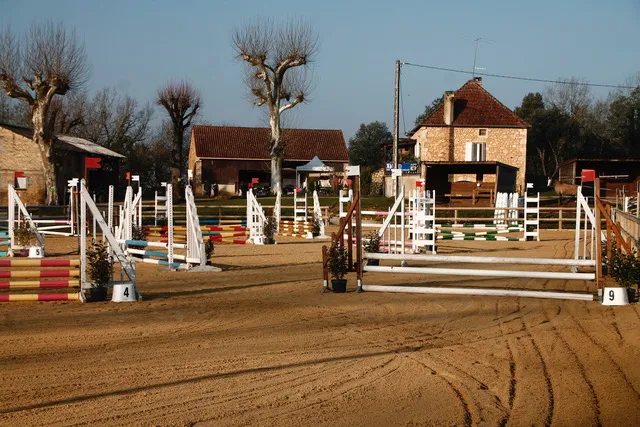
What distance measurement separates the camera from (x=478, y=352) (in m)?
7.55

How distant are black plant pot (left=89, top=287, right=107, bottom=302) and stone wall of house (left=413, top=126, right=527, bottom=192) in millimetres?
42355

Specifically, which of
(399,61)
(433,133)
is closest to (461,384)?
(399,61)

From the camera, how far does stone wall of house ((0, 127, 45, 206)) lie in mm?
44562

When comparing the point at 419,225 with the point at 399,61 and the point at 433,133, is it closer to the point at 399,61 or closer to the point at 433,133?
the point at 399,61

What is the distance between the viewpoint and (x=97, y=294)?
35.5 ft

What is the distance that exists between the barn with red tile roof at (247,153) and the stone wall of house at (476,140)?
12.7 m

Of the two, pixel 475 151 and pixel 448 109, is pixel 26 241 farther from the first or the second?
pixel 475 151

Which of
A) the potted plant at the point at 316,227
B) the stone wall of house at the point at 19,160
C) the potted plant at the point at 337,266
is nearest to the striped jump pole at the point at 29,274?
the potted plant at the point at 337,266

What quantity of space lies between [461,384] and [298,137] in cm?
6136

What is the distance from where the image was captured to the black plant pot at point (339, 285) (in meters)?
11.9

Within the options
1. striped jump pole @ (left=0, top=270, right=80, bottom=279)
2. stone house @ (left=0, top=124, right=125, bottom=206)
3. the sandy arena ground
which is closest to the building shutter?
stone house @ (left=0, top=124, right=125, bottom=206)

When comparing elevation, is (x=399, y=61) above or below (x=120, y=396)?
above

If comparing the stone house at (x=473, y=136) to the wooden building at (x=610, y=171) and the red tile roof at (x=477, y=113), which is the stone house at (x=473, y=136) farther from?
the wooden building at (x=610, y=171)

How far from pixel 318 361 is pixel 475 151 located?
45850mm
